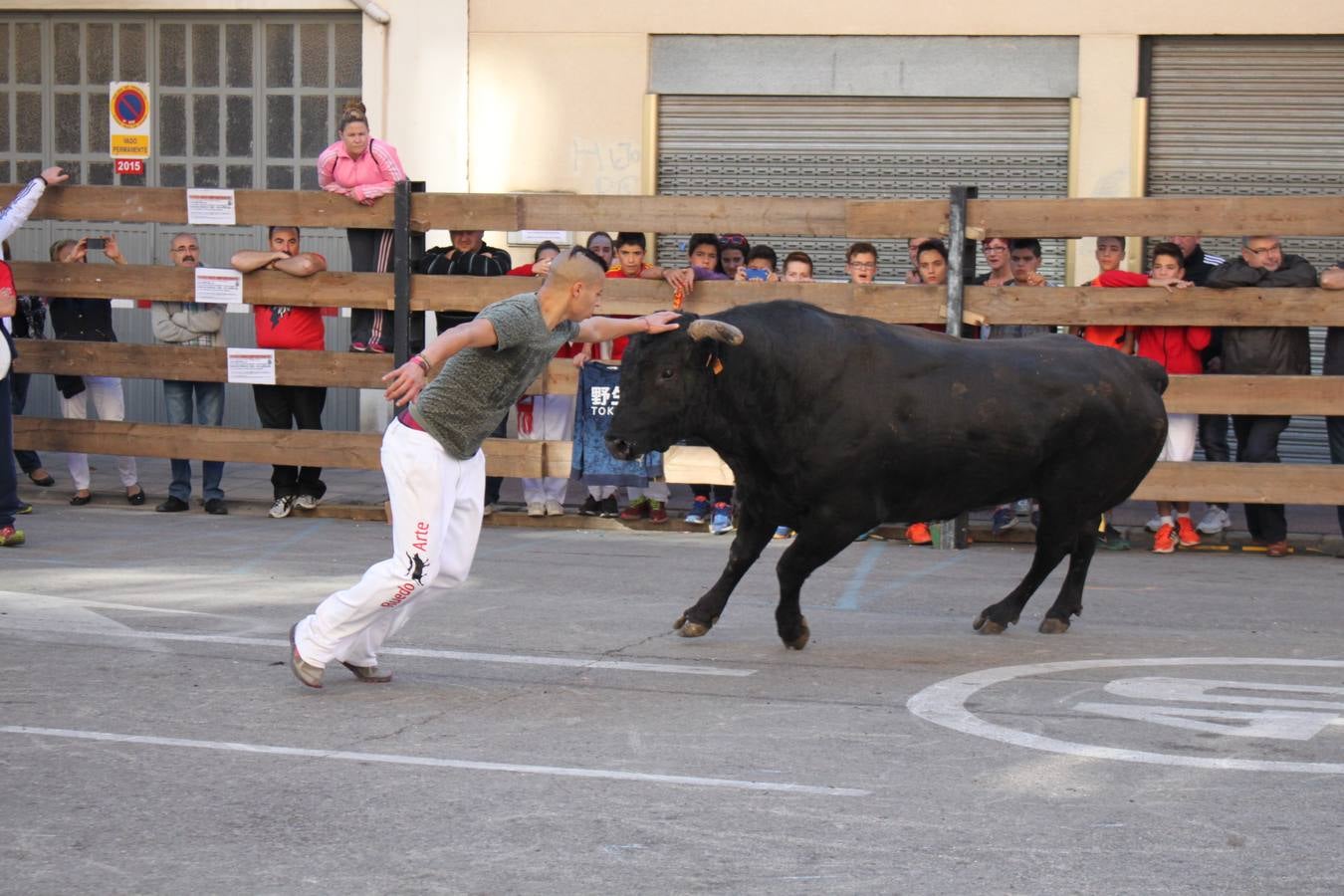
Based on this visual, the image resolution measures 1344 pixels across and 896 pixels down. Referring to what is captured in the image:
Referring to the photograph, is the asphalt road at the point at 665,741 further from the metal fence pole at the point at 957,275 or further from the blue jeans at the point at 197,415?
the blue jeans at the point at 197,415

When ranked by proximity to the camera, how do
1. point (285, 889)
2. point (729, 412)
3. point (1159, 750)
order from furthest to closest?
1. point (729, 412)
2. point (1159, 750)
3. point (285, 889)

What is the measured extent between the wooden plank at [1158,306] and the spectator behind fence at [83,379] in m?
6.22

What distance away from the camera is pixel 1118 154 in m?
15.5

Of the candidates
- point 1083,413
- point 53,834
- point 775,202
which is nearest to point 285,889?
point 53,834

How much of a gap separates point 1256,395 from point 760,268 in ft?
11.4

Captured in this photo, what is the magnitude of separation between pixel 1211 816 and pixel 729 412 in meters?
3.27

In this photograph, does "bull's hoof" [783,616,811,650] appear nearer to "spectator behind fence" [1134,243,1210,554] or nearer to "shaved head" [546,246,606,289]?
"shaved head" [546,246,606,289]

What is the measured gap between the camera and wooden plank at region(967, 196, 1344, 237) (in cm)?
1119

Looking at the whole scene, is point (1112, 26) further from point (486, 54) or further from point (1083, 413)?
point (1083, 413)

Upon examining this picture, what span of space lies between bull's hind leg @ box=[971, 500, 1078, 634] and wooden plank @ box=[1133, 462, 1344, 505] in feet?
9.41

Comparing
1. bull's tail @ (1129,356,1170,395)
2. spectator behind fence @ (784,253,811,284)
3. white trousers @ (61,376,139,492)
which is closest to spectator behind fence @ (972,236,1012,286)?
spectator behind fence @ (784,253,811,284)

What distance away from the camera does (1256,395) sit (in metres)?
11.3

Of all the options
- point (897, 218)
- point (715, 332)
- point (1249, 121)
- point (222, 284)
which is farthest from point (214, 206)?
point (1249, 121)

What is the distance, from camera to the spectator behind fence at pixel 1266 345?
11422mm
